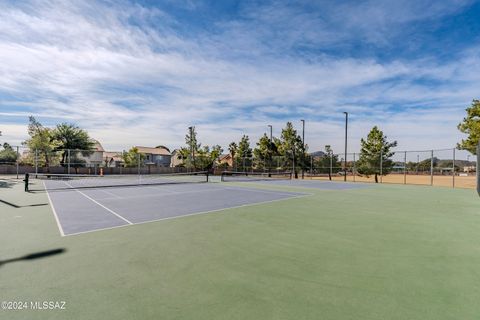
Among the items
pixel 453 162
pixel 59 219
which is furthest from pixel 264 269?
pixel 453 162

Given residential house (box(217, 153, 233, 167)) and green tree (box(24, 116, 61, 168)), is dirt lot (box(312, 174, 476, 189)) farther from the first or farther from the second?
green tree (box(24, 116, 61, 168))

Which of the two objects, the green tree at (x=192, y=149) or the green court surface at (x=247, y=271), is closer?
the green court surface at (x=247, y=271)

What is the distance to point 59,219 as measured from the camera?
731cm

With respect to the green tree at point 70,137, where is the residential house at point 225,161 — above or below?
below

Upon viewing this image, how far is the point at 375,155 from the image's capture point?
89.4ft

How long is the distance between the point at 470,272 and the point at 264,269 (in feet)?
10.2

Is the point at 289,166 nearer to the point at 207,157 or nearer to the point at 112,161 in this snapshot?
the point at 207,157

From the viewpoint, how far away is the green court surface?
286 cm

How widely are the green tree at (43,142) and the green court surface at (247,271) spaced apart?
29687 millimetres

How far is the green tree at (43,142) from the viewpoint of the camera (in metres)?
31.0

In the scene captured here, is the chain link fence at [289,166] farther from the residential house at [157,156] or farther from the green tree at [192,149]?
the residential house at [157,156]

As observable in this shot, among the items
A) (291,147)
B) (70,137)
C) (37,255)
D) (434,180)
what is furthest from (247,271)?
(70,137)

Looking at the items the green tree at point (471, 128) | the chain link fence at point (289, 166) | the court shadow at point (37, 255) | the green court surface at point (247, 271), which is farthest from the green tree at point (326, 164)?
the court shadow at point (37, 255)

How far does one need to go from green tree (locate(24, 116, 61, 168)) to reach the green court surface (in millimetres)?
29687
